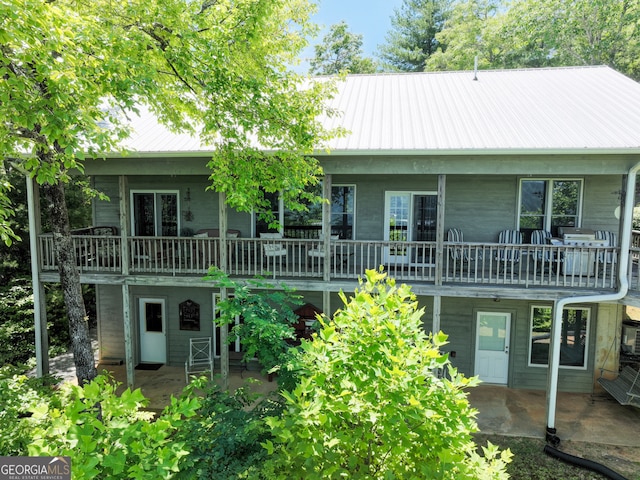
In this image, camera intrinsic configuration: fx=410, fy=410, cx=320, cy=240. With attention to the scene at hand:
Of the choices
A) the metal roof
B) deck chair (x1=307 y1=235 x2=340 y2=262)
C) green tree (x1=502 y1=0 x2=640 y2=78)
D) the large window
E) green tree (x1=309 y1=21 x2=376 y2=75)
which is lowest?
deck chair (x1=307 y1=235 x2=340 y2=262)

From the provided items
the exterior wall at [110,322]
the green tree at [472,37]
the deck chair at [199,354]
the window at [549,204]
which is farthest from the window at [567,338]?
the green tree at [472,37]

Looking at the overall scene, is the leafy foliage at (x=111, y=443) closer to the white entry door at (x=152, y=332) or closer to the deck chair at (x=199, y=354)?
the deck chair at (x=199, y=354)

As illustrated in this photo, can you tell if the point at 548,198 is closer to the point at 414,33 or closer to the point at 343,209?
the point at 343,209

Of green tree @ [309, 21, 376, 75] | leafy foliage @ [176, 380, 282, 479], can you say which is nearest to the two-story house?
leafy foliage @ [176, 380, 282, 479]

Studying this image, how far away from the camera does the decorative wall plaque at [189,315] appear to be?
1189 centimetres

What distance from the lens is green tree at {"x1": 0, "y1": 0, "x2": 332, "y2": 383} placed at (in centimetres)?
482

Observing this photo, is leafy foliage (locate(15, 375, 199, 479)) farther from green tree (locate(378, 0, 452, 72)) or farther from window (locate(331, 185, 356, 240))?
green tree (locate(378, 0, 452, 72))

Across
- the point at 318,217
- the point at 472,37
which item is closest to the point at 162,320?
the point at 318,217

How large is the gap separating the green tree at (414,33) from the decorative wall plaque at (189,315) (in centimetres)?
2645

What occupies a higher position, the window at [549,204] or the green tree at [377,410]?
the window at [549,204]

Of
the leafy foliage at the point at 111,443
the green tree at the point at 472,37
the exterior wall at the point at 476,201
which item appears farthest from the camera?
the green tree at the point at 472,37

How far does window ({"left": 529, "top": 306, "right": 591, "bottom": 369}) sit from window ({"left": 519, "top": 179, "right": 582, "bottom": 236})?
2.18 m

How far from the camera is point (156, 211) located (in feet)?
39.7

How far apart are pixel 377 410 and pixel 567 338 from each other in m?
9.55
